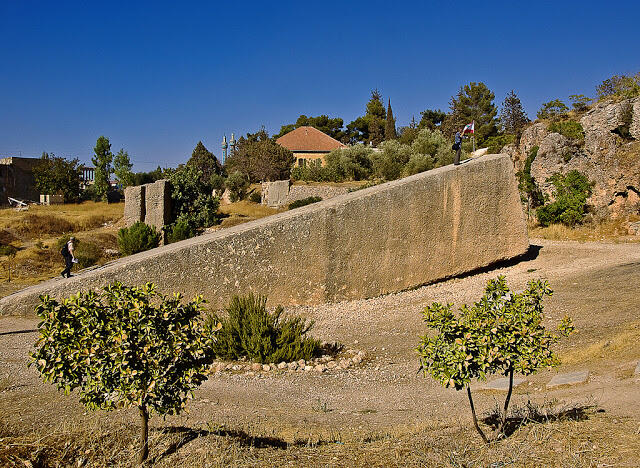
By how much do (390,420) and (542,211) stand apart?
449 inches

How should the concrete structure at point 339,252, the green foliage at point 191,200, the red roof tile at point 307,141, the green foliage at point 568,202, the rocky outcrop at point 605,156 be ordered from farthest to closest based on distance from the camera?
1. the red roof tile at point 307,141
2. the green foliage at point 191,200
3. the green foliage at point 568,202
4. the rocky outcrop at point 605,156
5. the concrete structure at point 339,252

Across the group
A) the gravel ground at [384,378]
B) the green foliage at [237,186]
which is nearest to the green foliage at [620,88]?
the gravel ground at [384,378]

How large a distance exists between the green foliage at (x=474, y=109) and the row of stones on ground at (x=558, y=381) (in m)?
43.0

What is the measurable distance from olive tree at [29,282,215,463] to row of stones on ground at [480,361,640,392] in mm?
3229

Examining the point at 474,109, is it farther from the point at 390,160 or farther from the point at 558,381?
the point at 558,381

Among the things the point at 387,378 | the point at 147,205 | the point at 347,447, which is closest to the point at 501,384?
the point at 387,378

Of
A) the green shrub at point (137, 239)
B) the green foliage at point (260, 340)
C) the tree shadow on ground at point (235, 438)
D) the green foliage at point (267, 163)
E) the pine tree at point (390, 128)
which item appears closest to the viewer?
the tree shadow on ground at point (235, 438)

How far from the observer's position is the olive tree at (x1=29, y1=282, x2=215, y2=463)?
3027 millimetres

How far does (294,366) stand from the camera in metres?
6.33

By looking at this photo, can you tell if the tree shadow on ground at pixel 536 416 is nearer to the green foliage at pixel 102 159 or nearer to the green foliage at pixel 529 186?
the green foliage at pixel 529 186

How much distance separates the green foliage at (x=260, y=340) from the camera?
21.2ft

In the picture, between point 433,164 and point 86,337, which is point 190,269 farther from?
point 433,164

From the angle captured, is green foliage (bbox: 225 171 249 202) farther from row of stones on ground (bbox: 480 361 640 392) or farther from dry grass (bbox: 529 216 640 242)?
row of stones on ground (bbox: 480 361 640 392)

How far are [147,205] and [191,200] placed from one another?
9.99 ft
